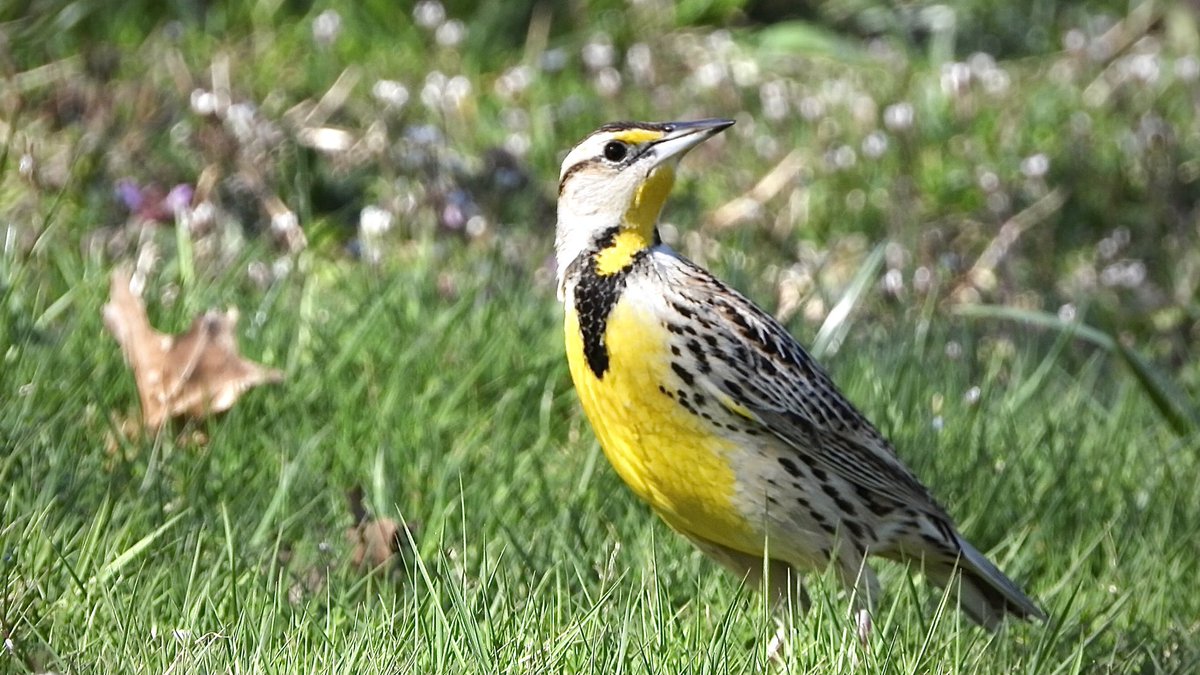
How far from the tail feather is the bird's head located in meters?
0.96

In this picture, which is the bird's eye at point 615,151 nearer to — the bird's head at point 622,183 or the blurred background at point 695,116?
the bird's head at point 622,183

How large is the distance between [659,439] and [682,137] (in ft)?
2.35

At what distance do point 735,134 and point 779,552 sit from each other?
14.6 ft

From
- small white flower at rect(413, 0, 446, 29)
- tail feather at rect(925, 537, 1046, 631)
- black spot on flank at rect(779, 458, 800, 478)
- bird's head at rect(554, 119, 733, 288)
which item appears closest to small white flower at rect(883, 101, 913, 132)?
small white flower at rect(413, 0, 446, 29)

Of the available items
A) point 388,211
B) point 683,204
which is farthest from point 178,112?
point 683,204

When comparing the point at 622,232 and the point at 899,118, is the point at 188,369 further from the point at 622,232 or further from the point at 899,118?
the point at 899,118

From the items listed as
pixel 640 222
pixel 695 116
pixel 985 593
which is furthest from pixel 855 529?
A: pixel 695 116

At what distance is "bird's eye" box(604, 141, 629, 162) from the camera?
13.8 feet

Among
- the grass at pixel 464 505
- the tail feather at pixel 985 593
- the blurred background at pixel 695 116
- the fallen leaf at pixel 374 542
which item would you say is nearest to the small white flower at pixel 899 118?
the blurred background at pixel 695 116

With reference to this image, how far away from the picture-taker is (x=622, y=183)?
416 cm

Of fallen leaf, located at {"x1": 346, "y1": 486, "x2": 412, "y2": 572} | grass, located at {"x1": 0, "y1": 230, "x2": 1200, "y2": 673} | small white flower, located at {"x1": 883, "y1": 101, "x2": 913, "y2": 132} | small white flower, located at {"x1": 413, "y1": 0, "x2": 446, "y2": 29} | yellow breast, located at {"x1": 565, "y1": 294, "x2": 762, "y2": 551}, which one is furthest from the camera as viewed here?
small white flower, located at {"x1": 413, "y1": 0, "x2": 446, "y2": 29}

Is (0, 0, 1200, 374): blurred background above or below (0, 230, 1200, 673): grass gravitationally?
below

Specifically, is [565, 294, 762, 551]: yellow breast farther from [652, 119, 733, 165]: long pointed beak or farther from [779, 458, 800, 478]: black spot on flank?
[652, 119, 733, 165]: long pointed beak

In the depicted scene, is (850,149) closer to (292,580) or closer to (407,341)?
(407,341)
